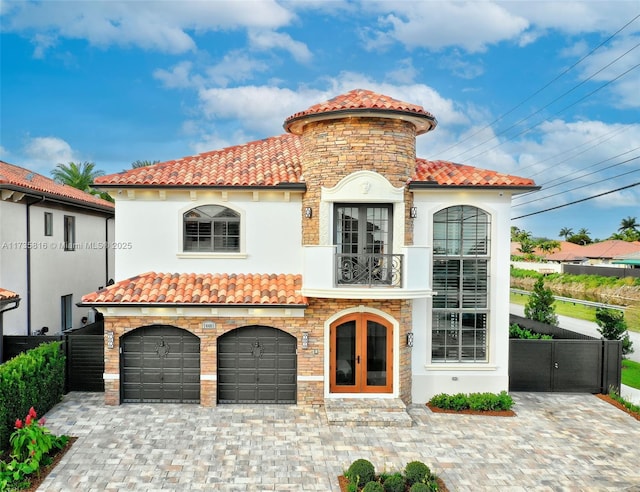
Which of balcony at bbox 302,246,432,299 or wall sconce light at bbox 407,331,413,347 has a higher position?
balcony at bbox 302,246,432,299

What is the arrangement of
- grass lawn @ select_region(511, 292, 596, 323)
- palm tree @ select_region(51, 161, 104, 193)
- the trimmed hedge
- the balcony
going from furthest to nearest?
palm tree @ select_region(51, 161, 104, 193)
grass lawn @ select_region(511, 292, 596, 323)
the balcony
the trimmed hedge

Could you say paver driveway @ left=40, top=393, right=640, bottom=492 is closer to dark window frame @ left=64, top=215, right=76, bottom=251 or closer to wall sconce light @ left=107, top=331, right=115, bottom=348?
wall sconce light @ left=107, top=331, right=115, bottom=348

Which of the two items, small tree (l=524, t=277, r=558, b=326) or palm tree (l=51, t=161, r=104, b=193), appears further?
palm tree (l=51, t=161, r=104, b=193)

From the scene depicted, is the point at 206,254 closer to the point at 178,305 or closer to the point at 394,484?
the point at 178,305

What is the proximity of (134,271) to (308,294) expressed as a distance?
5415mm

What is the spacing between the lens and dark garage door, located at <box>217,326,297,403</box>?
12.5 metres

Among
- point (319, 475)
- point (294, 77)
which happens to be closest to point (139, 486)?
point (319, 475)

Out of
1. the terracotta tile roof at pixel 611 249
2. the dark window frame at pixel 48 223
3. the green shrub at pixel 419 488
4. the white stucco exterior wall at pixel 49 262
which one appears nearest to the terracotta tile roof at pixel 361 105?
the green shrub at pixel 419 488

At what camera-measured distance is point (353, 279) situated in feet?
39.0

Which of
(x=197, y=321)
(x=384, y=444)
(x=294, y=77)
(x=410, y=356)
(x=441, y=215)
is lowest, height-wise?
(x=384, y=444)

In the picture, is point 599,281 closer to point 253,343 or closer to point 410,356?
point 410,356

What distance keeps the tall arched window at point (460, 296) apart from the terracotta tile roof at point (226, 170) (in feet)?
16.3

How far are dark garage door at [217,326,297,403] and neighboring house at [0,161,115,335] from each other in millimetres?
7058

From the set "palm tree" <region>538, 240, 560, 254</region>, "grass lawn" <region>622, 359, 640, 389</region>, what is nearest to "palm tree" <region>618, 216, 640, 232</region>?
"palm tree" <region>538, 240, 560, 254</region>
